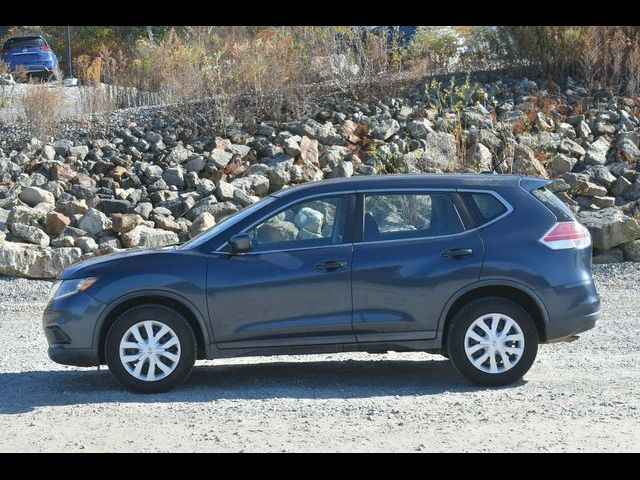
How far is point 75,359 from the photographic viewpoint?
28.3ft

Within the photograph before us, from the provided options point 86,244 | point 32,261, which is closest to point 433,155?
point 86,244

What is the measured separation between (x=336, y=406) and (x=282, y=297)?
1.02 m

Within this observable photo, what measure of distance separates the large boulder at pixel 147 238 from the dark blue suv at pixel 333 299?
19.0ft

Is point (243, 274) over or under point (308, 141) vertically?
under

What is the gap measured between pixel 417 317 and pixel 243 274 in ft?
4.53

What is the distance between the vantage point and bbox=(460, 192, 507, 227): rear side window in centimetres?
875

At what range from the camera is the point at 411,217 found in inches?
350

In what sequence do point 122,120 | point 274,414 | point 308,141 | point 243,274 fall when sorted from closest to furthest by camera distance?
1. point 274,414
2. point 243,274
3. point 308,141
4. point 122,120

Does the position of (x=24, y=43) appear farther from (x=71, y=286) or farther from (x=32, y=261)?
(x=71, y=286)

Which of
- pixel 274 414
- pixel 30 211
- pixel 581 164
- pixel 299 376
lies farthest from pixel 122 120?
pixel 274 414

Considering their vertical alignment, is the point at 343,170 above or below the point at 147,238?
above

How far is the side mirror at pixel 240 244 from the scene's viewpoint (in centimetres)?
855

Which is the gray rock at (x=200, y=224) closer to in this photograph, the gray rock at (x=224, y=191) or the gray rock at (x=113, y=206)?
the gray rock at (x=224, y=191)

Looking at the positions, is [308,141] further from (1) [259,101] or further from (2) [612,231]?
(2) [612,231]
